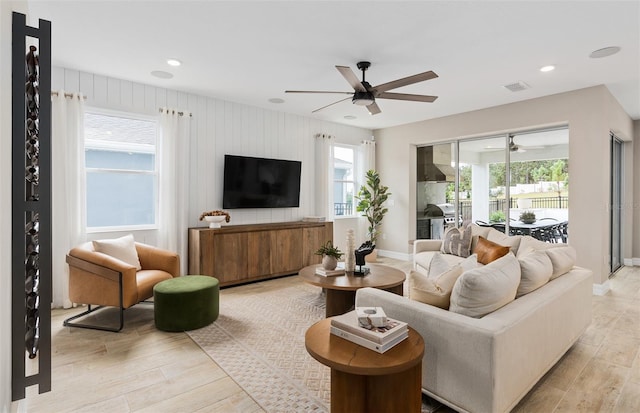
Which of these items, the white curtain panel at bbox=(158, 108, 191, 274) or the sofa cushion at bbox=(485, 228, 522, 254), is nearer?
the sofa cushion at bbox=(485, 228, 522, 254)

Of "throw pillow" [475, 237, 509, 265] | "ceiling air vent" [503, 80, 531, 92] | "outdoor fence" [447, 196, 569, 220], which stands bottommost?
"throw pillow" [475, 237, 509, 265]

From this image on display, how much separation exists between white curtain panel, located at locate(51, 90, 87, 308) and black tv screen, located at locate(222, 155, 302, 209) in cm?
180

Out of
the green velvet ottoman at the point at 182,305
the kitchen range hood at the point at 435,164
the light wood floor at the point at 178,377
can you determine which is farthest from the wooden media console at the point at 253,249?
the kitchen range hood at the point at 435,164

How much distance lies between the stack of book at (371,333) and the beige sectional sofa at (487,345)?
10.0 inches

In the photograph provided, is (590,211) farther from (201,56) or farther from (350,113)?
(201,56)

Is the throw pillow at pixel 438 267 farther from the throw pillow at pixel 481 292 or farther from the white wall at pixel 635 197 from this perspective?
the white wall at pixel 635 197

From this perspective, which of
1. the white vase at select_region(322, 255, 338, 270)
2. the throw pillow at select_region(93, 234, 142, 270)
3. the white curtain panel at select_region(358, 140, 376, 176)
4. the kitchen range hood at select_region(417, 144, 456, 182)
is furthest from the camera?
the white curtain panel at select_region(358, 140, 376, 176)

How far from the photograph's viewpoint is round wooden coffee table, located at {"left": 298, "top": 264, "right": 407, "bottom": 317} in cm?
321

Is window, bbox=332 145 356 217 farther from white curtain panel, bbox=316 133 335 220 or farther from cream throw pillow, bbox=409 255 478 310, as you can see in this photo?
cream throw pillow, bbox=409 255 478 310

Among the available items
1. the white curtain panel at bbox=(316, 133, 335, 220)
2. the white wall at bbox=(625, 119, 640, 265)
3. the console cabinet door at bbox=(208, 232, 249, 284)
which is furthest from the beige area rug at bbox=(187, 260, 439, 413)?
the white wall at bbox=(625, 119, 640, 265)

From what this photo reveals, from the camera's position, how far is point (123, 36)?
3.10 m

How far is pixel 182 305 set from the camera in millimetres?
3143

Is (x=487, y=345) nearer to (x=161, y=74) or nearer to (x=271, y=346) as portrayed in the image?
(x=271, y=346)

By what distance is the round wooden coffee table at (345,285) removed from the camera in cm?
321
